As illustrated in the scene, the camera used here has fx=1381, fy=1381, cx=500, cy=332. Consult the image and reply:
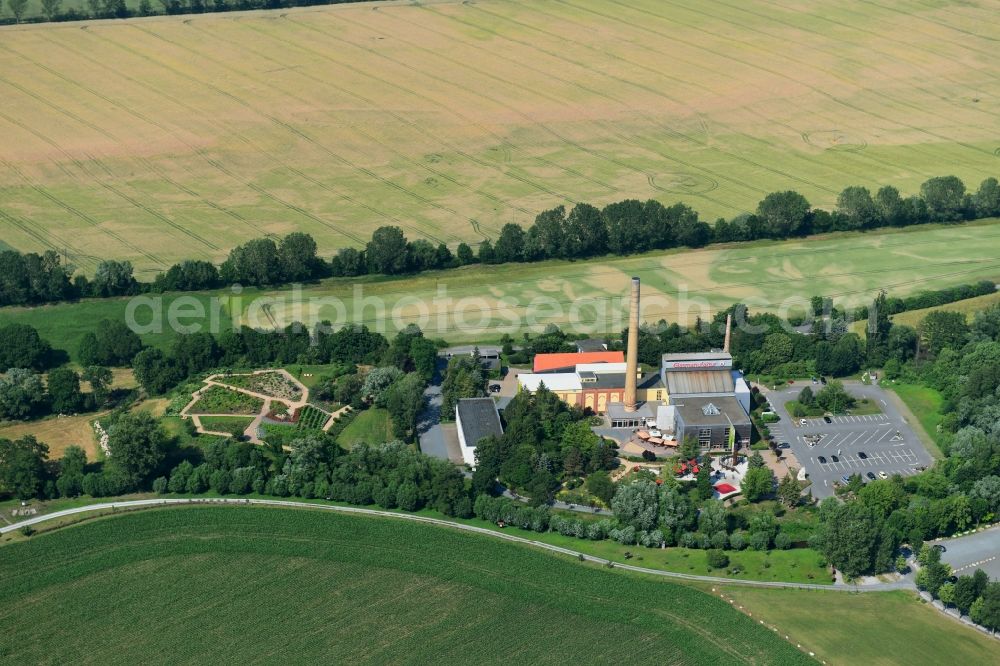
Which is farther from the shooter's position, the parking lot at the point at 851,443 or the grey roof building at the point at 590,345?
the grey roof building at the point at 590,345

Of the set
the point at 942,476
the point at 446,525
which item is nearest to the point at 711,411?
the point at 942,476

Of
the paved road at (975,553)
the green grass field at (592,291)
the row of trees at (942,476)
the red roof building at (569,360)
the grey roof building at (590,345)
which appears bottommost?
the paved road at (975,553)

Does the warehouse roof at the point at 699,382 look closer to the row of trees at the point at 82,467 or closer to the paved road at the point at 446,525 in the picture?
the paved road at the point at 446,525

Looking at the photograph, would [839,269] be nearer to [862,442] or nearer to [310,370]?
[862,442]

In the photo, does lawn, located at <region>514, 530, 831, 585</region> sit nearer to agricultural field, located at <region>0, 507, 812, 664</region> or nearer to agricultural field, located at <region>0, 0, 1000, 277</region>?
agricultural field, located at <region>0, 507, 812, 664</region>

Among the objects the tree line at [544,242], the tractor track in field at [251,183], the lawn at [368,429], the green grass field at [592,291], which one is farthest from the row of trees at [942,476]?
the tractor track in field at [251,183]

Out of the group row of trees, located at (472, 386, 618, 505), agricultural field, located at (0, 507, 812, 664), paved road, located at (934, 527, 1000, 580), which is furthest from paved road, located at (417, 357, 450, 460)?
paved road, located at (934, 527, 1000, 580)

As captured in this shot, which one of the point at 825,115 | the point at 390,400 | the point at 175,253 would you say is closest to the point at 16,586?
the point at 390,400
